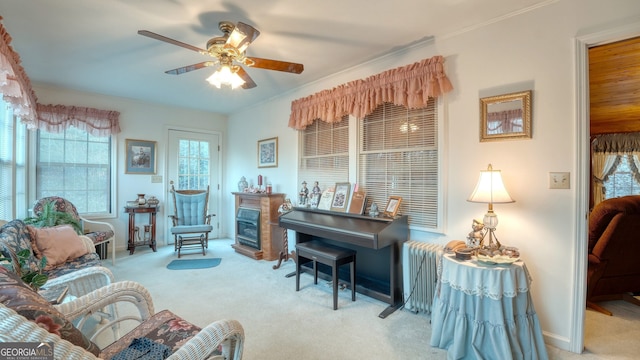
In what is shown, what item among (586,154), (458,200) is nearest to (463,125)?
(458,200)

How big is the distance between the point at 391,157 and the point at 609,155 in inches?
207

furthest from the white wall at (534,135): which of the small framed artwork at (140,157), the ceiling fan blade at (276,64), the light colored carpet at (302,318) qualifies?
the small framed artwork at (140,157)

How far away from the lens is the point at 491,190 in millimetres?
2006

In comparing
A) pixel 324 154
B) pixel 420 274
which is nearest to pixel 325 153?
pixel 324 154

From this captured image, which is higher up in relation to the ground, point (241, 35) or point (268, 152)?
point (241, 35)

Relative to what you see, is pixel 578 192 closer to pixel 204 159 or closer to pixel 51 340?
pixel 51 340

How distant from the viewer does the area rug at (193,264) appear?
146 inches

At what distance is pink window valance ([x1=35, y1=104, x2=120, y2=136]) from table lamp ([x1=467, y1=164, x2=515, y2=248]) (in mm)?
5022

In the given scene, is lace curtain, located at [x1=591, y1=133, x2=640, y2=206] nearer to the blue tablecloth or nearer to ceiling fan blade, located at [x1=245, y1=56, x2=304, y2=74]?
the blue tablecloth

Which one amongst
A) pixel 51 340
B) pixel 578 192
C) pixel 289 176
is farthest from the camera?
pixel 289 176

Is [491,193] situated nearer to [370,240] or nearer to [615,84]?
[370,240]

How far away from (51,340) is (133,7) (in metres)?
2.26

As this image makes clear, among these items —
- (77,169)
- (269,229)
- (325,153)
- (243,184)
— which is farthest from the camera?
(243,184)

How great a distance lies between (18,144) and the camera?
3520 mm
